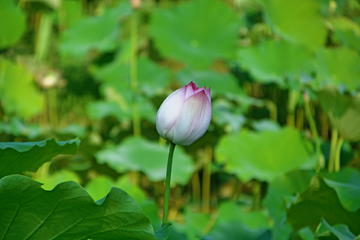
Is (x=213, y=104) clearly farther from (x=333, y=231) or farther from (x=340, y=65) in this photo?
(x=333, y=231)

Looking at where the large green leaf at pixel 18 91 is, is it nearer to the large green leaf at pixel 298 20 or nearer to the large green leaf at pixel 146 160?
the large green leaf at pixel 146 160

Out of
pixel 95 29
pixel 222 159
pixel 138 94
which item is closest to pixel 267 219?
pixel 222 159

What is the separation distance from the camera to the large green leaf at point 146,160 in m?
1.31

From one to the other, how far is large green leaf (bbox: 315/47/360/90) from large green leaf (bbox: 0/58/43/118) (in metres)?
1.47

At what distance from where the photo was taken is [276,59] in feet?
5.39

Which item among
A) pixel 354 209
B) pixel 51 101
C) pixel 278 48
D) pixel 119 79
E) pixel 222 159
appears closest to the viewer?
pixel 354 209

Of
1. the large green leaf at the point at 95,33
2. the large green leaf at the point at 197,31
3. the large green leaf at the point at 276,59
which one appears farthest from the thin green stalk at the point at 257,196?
the large green leaf at the point at 95,33

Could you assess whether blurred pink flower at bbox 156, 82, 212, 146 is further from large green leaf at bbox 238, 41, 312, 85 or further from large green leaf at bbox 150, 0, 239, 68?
large green leaf at bbox 150, 0, 239, 68

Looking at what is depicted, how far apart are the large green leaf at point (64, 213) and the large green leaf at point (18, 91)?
4.63 feet

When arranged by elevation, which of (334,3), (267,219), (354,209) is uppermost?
(334,3)

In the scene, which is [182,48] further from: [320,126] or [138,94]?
[320,126]

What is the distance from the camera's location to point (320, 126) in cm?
182

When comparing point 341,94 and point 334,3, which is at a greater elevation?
point 334,3

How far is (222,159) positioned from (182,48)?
809 mm
